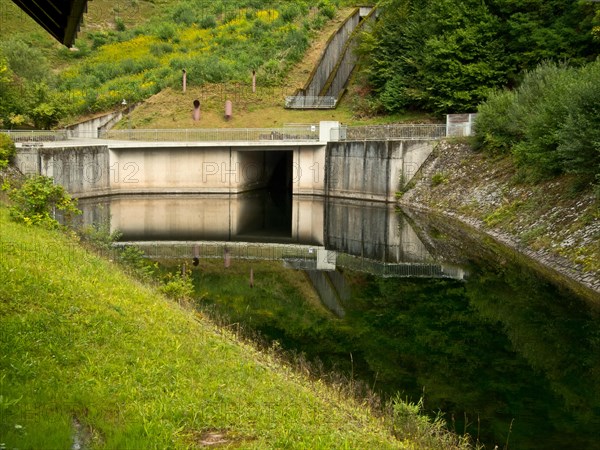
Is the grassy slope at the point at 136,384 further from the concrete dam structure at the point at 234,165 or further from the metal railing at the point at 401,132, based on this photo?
the metal railing at the point at 401,132

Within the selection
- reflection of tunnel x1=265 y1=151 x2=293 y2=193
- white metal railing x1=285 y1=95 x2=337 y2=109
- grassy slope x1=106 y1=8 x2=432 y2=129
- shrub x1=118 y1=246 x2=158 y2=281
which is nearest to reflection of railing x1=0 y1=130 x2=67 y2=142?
grassy slope x1=106 y1=8 x2=432 y2=129

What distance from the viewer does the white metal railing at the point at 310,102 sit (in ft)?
182

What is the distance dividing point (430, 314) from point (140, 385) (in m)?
13.2

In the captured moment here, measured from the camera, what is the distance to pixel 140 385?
38.2 feet

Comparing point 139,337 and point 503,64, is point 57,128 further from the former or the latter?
point 139,337

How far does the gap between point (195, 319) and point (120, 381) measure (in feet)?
20.7

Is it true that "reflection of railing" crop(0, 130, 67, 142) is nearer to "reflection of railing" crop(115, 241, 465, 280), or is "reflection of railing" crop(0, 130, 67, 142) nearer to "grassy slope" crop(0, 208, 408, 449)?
"reflection of railing" crop(115, 241, 465, 280)

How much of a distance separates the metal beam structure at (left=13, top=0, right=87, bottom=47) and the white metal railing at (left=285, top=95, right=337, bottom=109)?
39763 millimetres

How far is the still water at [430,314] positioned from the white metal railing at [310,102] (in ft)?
49.3

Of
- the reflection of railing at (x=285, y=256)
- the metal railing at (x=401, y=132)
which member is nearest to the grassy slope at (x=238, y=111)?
the metal railing at (x=401, y=132)

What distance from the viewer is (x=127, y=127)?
179ft

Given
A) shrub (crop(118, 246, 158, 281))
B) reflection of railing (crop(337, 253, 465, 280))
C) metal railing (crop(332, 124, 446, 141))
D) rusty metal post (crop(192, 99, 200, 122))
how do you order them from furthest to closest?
rusty metal post (crop(192, 99, 200, 122))
metal railing (crop(332, 124, 446, 141))
reflection of railing (crop(337, 253, 465, 280))
shrub (crop(118, 246, 158, 281))

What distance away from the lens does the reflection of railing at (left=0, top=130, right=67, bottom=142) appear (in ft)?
154

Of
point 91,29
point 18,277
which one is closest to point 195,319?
point 18,277
